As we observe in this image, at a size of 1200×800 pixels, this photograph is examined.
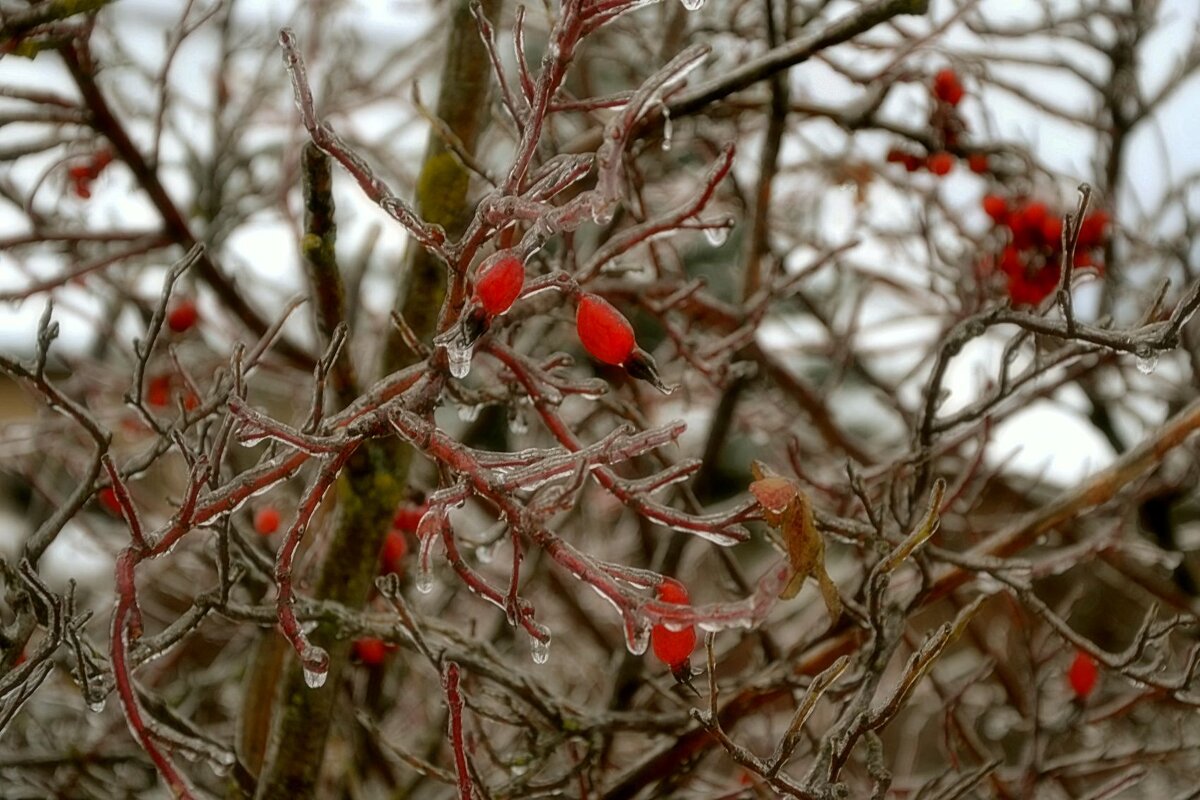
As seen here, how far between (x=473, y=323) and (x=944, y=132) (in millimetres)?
1429

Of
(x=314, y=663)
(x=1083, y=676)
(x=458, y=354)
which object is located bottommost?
(x=314, y=663)

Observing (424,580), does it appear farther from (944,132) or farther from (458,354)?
(944,132)

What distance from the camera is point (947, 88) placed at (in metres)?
1.99

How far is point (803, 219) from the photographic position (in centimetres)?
391

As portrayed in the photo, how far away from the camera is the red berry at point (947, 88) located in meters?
1.98

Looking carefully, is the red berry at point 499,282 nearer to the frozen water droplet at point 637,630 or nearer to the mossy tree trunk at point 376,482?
the frozen water droplet at point 637,630

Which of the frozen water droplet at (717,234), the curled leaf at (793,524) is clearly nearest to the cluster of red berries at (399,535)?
the frozen water droplet at (717,234)

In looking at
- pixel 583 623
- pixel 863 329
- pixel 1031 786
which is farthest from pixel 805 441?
pixel 1031 786

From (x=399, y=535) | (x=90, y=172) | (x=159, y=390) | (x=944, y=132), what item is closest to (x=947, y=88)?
(x=944, y=132)

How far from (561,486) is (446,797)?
1176 mm

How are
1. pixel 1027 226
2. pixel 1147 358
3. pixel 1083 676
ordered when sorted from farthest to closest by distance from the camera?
pixel 1027 226 < pixel 1083 676 < pixel 1147 358

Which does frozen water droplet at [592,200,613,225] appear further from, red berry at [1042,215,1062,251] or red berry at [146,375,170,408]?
red berry at [146,375,170,408]

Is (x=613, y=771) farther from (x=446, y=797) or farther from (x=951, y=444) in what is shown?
(x=951, y=444)

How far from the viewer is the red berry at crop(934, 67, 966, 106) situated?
1.98 metres
